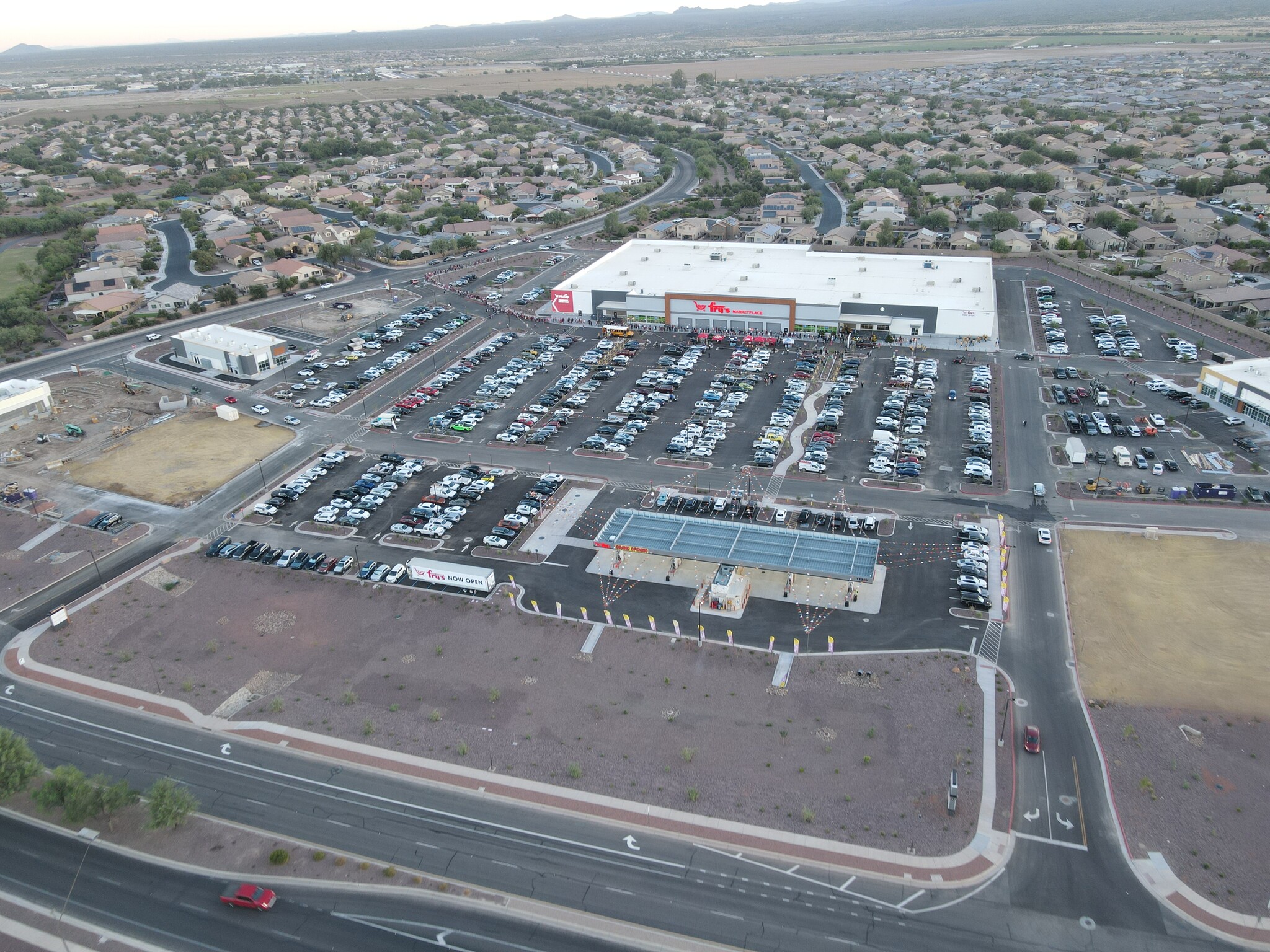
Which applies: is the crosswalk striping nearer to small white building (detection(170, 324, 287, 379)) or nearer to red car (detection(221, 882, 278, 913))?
red car (detection(221, 882, 278, 913))

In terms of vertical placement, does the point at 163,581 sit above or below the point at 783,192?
below

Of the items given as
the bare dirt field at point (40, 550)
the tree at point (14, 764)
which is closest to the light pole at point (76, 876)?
the tree at point (14, 764)

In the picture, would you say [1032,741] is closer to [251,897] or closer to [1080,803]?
[1080,803]

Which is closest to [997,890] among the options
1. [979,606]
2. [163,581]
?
[979,606]

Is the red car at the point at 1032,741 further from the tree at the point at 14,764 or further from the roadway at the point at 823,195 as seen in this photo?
the roadway at the point at 823,195

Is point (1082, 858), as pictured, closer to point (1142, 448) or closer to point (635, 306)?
point (1142, 448)

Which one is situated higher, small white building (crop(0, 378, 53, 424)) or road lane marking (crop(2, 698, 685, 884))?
small white building (crop(0, 378, 53, 424))

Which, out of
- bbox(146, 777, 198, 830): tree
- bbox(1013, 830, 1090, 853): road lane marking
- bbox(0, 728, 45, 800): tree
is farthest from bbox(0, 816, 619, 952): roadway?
bbox(1013, 830, 1090, 853): road lane marking
